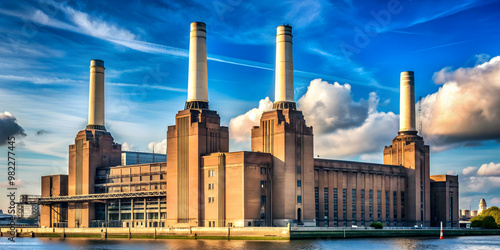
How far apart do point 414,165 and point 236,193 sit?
178 feet

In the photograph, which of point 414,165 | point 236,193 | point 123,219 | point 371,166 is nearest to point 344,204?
point 371,166

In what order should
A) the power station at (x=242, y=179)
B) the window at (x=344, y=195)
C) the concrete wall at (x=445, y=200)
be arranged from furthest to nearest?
the concrete wall at (x=445, y=200) → the window at (x=344, y=195) → the power station at (x=242, y=179)

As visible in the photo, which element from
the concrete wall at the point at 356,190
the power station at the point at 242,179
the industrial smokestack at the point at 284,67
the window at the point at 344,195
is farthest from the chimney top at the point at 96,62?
the window at the point at 344,195

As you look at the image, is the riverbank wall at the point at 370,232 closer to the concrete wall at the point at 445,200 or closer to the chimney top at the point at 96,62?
the concrete wall at the point at 445,200

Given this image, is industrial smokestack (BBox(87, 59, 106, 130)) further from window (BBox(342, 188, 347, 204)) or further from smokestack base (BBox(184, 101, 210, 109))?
window (BBox(342, 188, 347, 204))

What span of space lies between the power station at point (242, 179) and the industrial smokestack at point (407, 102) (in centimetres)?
24

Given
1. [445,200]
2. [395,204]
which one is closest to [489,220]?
[445,200]

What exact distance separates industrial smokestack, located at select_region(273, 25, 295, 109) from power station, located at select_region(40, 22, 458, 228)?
195 millimetres

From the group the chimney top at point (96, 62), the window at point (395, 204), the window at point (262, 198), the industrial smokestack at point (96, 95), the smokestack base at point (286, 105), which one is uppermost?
the chimney top at point (96, 62)

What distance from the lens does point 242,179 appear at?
12306cm

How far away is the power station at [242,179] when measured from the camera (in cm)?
12594

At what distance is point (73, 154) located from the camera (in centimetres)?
16462

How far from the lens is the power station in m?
126

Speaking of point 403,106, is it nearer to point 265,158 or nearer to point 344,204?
point 344,204
